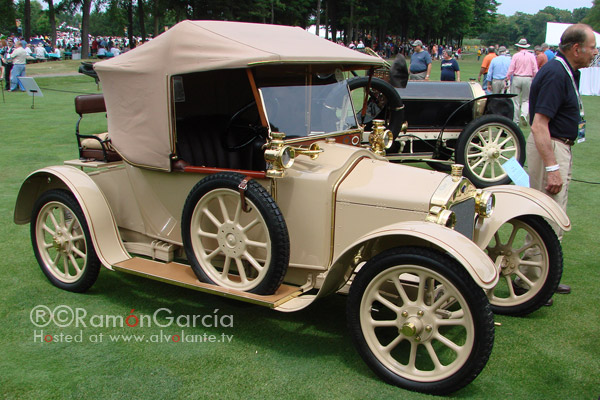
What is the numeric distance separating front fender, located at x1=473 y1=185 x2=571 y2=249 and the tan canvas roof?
148 centimetres

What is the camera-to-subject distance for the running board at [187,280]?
332 cm

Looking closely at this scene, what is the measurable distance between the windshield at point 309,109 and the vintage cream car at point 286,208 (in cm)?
1

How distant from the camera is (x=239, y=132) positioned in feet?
13.8

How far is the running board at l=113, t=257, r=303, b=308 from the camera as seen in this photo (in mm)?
3320

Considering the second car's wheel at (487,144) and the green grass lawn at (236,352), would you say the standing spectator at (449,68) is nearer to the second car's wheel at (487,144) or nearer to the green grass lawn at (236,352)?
the second car's wheel at (487,144)

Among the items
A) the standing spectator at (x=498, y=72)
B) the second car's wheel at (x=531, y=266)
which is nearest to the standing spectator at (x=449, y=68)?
the standing spectator at (x=498, y=72)

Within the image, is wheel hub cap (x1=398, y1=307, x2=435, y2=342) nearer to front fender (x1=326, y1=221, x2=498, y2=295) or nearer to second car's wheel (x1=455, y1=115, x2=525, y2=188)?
front fender (x1=326, y1=221, x2=498, y2=295)

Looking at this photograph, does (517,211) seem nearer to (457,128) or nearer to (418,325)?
(418,325)

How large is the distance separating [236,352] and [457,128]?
20.5 feet

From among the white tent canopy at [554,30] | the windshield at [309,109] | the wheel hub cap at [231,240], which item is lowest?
the wheel hub cap at [231,240]

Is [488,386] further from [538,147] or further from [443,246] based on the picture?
[538,147]

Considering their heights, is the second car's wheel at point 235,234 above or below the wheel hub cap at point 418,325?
above

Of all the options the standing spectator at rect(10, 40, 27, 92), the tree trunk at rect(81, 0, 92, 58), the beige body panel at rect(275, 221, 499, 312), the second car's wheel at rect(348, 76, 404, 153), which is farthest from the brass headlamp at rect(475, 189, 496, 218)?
the tree trunk at rect(81, 0, 92, 58)

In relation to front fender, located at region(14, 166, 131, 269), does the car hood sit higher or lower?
higher
